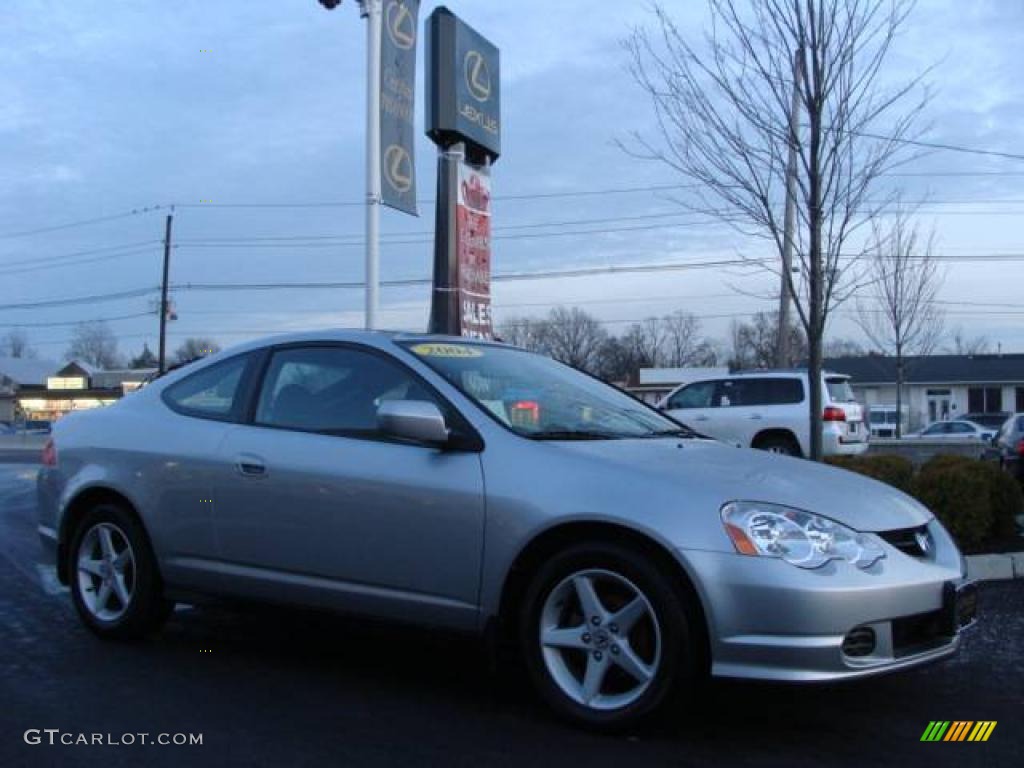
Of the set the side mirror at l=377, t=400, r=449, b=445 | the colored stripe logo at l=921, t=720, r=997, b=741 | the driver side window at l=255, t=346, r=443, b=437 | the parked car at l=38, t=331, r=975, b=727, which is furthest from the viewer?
the driver side window at l=255, t=346, r=443, b=437

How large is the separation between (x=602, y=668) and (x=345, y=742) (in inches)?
39.3

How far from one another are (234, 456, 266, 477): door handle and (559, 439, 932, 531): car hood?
1.48 metres

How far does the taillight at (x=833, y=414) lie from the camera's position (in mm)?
14898

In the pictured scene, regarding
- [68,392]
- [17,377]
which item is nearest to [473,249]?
[68,392]

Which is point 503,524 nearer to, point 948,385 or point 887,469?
point 887,469

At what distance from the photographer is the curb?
23.2 ft

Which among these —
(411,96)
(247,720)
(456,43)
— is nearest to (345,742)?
(247,720)

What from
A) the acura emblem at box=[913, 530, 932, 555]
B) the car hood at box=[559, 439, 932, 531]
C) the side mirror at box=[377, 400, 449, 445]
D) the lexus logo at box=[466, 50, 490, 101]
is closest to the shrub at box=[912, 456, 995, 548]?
the car hood at box=[559, 439, 932, 531]

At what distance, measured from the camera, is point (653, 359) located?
9344 cm

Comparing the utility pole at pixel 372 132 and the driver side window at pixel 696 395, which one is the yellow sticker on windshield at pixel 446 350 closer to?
the utility pole at pixel 372 132

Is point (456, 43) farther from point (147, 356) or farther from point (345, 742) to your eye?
point (147, 356)

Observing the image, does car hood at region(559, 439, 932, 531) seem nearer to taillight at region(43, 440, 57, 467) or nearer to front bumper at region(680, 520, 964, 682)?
front bumper at region(680, 520, 964, 682)

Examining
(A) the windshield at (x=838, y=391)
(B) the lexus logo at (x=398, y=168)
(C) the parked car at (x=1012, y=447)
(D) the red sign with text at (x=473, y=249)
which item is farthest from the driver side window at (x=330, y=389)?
(A) the windshield at (x=838, y=391)

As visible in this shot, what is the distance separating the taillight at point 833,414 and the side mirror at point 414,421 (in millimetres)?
11711
